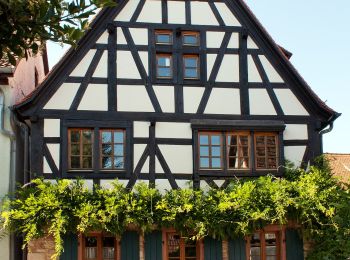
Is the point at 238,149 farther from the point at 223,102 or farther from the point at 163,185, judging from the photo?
the point at 163,185

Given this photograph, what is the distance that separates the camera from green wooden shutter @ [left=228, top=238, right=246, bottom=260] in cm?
1536

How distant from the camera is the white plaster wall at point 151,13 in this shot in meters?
16.1

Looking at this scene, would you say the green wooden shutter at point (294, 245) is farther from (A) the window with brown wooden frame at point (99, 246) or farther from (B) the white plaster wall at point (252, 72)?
(A) the window with brown wooden frame at point (99, 246)

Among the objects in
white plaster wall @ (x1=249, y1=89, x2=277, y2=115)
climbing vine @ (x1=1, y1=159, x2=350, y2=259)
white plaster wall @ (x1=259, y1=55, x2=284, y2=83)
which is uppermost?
white plaster wall @ (x1=259, y1=55, x2=284, y2=83)

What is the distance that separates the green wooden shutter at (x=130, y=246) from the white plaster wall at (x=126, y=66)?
372 cm

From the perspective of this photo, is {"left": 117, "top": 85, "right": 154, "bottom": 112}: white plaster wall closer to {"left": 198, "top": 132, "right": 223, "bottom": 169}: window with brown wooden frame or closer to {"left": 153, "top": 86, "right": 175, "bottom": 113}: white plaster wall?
{"left": 153, "top": 86, "right": 175, "bottom": 113}: white plaster wall

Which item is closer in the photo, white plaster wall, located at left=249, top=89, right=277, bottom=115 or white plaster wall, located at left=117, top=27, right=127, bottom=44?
white plaster wall, located at left=117, top=27, right=127, bottom=44

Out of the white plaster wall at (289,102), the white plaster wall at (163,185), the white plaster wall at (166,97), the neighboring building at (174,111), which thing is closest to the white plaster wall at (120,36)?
the neighboring building at (174,111)

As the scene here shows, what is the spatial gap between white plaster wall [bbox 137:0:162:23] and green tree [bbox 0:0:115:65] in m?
10.2

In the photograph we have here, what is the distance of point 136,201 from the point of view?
14484 mm

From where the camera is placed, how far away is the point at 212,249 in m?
15.3

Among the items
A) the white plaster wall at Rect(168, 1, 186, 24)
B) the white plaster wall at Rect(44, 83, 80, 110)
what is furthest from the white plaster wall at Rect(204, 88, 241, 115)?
the white plaster wall at Rect(44, 83, 80, 110)

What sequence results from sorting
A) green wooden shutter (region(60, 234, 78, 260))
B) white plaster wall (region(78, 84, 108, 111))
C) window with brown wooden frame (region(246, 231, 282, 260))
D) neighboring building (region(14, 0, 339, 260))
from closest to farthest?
green wooden shutter (region(60, 234, 78, 260)) → neighboring building (region(14, 0, 339, 260)) → white plaster wall (region(78, 84, 108, 111)) → window with brown wooden frame (region(246, 231, 282, 260))

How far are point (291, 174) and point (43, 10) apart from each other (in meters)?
11.0
